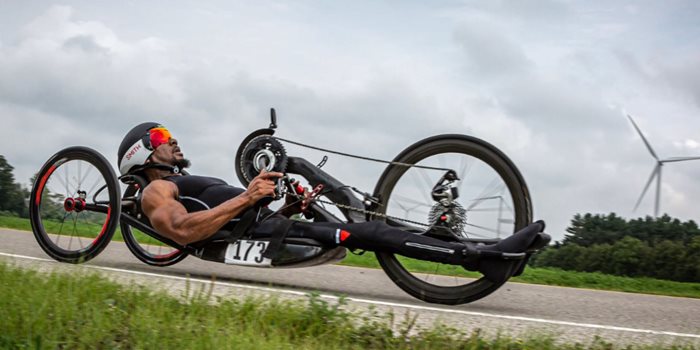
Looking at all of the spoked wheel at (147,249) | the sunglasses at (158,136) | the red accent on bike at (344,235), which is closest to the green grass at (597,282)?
the spoked wheel at (147,249)

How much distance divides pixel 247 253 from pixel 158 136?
4.07 ft

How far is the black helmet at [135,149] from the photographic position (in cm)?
629

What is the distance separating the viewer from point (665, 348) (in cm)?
440

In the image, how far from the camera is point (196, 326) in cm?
398

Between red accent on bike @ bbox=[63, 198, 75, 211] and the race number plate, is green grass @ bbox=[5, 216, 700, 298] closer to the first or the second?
red accent on bike @ bbox=[63, 198, 75, 211]

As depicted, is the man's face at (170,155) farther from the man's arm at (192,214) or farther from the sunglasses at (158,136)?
the man's arm at (192,214)

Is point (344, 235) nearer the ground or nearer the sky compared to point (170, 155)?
nearer the ground

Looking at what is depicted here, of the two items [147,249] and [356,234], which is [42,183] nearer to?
[147,249]

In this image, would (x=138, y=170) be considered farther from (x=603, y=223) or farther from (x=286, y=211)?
(x=603, y=223)

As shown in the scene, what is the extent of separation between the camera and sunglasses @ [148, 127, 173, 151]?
629 cm

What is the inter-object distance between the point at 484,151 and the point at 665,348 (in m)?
1.76

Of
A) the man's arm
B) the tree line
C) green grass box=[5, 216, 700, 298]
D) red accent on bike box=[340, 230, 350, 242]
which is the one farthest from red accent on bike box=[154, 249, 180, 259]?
the tree line

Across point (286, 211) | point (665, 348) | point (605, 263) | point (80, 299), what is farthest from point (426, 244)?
point (605, 263)

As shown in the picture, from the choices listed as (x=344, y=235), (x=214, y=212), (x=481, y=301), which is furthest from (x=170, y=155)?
(x=481, y=301)
